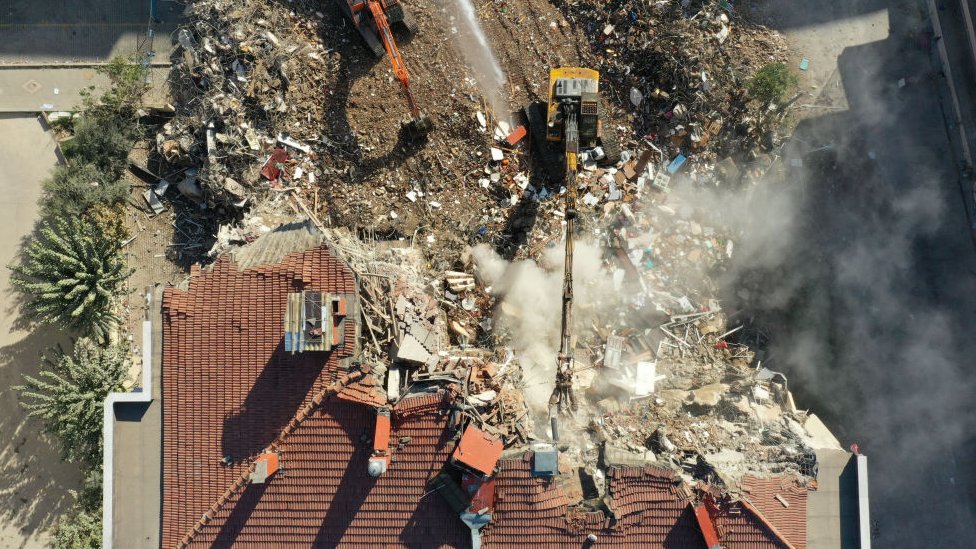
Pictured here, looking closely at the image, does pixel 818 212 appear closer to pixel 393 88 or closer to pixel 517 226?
pixel 517 226

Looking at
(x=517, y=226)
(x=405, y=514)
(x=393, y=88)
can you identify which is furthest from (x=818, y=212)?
(x=405, y=514)

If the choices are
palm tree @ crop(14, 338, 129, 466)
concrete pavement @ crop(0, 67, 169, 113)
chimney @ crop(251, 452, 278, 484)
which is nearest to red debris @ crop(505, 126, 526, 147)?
chimney @ crop(251, 452, 278, 484)

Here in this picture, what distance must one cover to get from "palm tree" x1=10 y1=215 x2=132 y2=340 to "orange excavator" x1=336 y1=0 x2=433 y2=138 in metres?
8.92

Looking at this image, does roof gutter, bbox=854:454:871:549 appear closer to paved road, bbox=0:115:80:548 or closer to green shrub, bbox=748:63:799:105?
green shrub, bbox=748:63:799:105

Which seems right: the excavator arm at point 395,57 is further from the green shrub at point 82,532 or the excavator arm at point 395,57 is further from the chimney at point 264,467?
the green shrub at point 82,532

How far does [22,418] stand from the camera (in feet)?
57.2

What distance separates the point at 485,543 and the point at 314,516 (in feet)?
12.1

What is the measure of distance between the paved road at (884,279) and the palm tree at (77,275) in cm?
1766

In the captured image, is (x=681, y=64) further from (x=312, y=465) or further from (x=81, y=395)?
(x=81, y=395)

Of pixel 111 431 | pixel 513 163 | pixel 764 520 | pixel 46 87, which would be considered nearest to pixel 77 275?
pixel 111 431

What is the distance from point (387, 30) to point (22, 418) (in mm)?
15380

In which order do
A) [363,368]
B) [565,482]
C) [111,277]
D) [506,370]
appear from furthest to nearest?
[111,277] < [506,370] < [565,482] < [363,368]

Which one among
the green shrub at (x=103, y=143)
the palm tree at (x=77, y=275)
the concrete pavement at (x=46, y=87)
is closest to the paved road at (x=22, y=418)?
the concrete pavement at (x=46, y=87)

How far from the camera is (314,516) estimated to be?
12.6 metres
